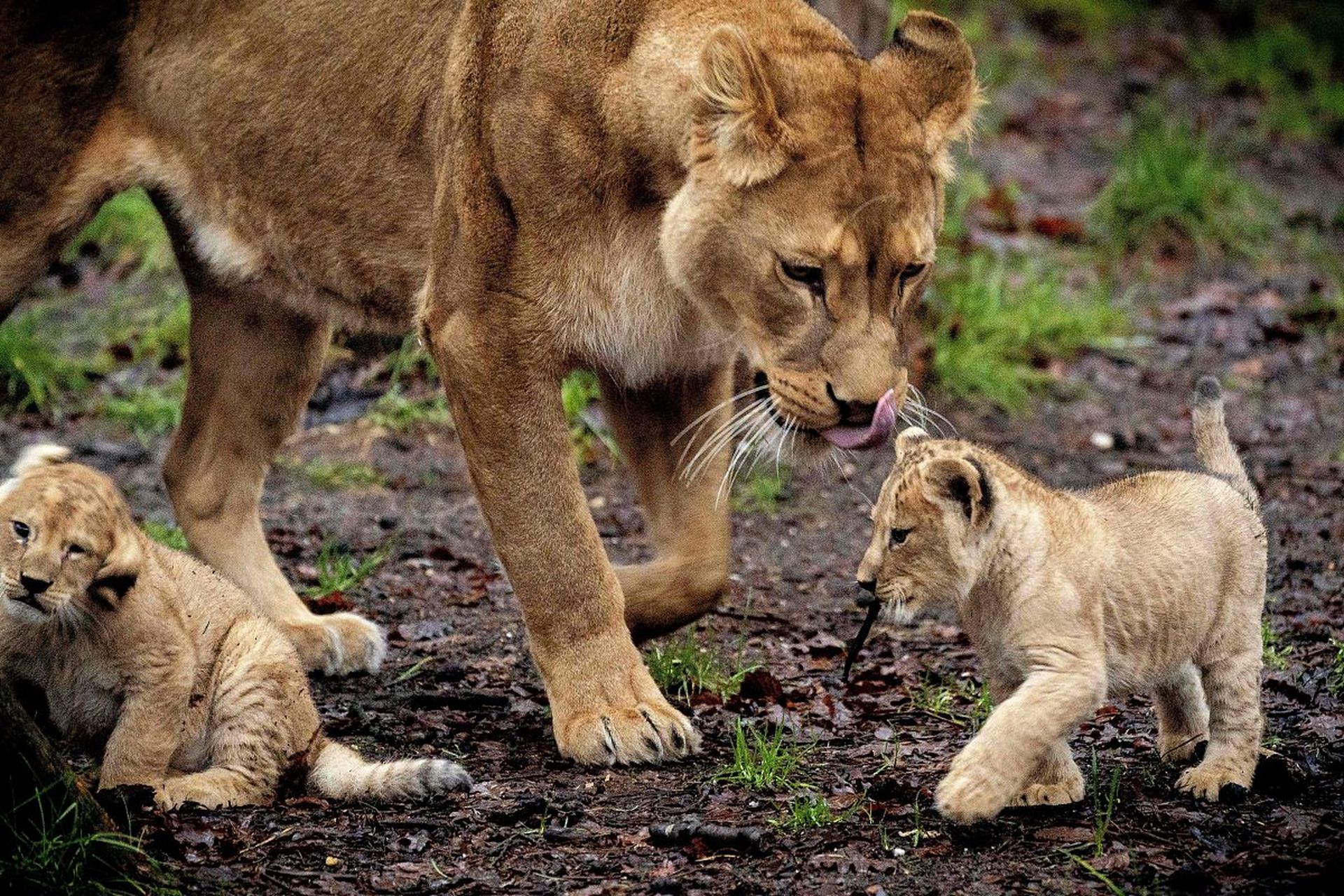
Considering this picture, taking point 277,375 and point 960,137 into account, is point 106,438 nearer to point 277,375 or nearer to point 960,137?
point 277,375

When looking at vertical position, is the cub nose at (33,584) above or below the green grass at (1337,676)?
above

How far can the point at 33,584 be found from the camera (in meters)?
3.79

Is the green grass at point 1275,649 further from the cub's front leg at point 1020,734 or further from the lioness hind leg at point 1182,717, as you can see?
the cub's front leg at point 1020,734

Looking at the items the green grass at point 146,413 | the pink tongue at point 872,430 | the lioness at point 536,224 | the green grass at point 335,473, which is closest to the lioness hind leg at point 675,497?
the lioness at point 536,224

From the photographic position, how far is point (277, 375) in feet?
20.0

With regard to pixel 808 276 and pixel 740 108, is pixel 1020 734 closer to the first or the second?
pixel 808 276

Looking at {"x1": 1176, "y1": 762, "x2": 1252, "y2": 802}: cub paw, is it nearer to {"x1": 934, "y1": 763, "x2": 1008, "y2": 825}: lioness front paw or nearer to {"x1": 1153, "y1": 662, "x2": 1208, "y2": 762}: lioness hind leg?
{"x1": 1153, "y1": 662, "x2": 1208, "y2": 762}: lioness hind leg

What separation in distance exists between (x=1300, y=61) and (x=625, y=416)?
9.68 m

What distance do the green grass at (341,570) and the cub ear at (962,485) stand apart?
300cm

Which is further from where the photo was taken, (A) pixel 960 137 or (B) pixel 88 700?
(A) pixel 960 137

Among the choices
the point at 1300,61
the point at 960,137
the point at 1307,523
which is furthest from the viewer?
the point at 1300,61

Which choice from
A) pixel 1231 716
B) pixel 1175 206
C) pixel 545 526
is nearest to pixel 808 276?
pixel 545 526

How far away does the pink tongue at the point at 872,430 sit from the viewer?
14.1ft

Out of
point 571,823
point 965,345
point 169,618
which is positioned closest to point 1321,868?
point 571,823
